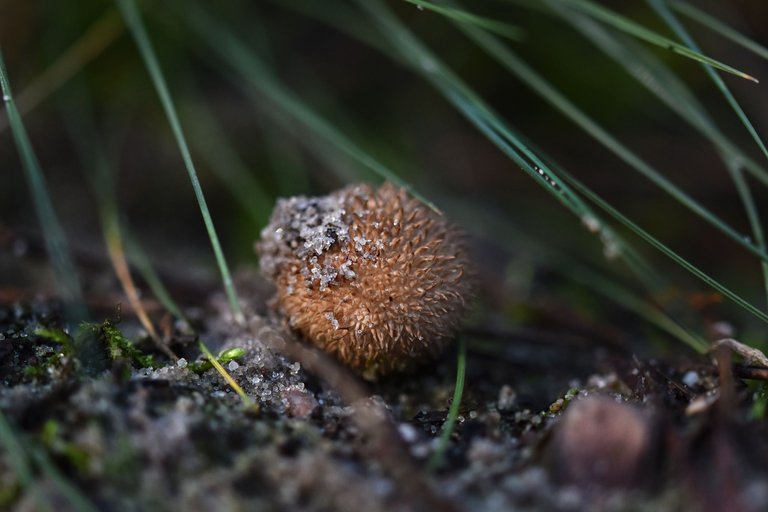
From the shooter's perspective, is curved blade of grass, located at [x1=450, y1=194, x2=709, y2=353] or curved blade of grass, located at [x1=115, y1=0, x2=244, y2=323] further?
curved blade of grass, located at [x1=450, y1=194, x2=709, y2=353]

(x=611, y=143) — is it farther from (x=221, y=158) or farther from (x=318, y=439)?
(x=221, y=158)

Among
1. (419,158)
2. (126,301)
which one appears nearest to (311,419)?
(126,301)

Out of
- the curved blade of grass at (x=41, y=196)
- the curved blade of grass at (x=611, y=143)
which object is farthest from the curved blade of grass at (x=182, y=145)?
the curved blade of grass at (x=611, y=143)

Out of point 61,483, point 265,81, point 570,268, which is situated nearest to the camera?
point 61,483

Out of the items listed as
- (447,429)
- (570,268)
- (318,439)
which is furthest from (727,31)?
(318,439)

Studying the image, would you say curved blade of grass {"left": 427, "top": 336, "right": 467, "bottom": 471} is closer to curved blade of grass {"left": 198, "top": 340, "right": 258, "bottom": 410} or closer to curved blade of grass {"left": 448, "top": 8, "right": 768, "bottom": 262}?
curved blade of grass {"left": 198, "top": 340, "right": 258, "bottom": 410}

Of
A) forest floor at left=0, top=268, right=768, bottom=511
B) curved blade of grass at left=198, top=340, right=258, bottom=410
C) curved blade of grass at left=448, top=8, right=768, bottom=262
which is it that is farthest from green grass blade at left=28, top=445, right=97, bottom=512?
curved blade of grass at left=448, top=8, right=768, bottom=262
